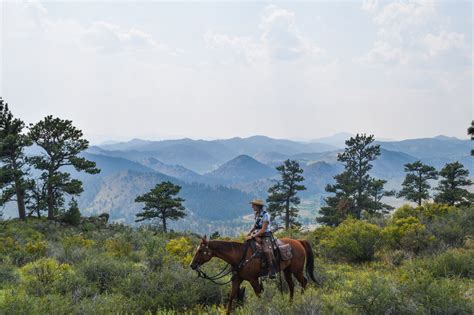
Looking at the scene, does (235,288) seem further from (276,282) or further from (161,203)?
(161,203)

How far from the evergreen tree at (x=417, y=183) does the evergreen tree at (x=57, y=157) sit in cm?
4115

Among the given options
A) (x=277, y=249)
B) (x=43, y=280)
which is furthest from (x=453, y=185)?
(x=43, y=280)

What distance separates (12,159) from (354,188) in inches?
1536

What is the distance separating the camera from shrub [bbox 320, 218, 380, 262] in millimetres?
17766

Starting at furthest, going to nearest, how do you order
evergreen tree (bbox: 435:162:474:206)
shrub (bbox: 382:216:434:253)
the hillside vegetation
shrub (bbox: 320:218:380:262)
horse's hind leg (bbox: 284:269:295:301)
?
evergreen tree (bbox: 435:162:474:206) → shrub (bbox: 320:218:380:262) → shrub (bbox: 382:216:434:253) → horse's hind leg (bbox: 284:269:295:301) → the hillside vegetation

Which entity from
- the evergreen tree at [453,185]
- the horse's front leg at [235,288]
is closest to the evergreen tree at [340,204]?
the evergreen tree at [453,185]

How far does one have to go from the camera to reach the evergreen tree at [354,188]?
144 ft

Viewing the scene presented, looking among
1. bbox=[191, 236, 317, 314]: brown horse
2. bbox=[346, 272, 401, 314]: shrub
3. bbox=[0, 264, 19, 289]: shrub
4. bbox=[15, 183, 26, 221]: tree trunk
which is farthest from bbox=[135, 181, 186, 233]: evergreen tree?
bbox=[346, 272, 401, 314]: shrub

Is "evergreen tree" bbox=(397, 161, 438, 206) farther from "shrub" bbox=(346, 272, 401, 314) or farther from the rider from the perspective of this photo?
"shrub" bbox=(346, 272, 401, 314)

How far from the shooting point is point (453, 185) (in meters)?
42.4

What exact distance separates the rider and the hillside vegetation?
85cm

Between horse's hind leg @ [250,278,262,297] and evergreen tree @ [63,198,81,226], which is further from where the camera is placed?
evergreen tree @ [63,198,81,226]

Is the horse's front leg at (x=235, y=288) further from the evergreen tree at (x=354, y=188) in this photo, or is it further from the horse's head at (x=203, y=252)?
the evergreen tree at (x=354, y=188)

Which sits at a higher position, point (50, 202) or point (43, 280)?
point (50, 202)
